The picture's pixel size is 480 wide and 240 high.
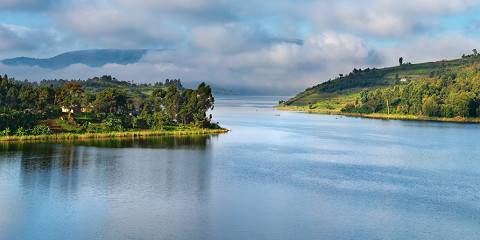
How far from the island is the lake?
41.1ft

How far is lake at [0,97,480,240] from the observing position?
5266 centimetres

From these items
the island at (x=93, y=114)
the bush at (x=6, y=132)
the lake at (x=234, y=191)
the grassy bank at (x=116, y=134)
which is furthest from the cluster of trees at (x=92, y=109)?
the lake at (x=234, y=191)

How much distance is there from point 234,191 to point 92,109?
8928cm

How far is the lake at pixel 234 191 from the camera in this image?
173 ft

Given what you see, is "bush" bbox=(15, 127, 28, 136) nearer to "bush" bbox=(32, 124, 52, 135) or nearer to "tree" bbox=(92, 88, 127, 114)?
"bush" bbox=(32, 124, 52, 135)

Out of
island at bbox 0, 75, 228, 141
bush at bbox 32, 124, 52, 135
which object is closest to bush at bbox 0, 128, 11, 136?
island at bbox 0, 75, 228, 141

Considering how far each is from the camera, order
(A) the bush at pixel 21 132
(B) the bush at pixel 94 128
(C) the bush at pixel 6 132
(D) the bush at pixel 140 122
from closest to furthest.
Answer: (C) the bush at pixel 6 132, (A) the bush at pixel 21 132, (B) the bush at pixel 94 128, (D) the bush at pixel 140 122

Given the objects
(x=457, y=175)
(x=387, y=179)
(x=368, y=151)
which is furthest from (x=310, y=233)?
(x=368, y=151)

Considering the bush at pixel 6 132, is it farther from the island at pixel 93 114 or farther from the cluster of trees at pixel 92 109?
the cluster of trees at pixel 92 109

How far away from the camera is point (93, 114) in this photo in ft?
482

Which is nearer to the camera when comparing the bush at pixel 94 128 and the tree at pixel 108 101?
the bush at pixel 94 128

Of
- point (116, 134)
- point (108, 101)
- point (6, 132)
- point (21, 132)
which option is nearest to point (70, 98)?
point (108, 101)

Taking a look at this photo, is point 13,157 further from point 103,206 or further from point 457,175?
point 457,175

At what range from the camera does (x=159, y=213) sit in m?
57.6
